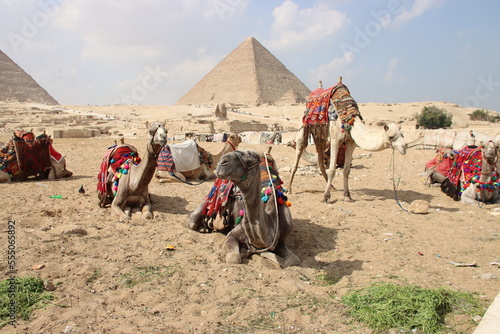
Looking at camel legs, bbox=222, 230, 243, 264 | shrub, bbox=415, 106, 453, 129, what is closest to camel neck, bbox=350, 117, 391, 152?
→ camel legs, bbox=222, 230, 243, 264

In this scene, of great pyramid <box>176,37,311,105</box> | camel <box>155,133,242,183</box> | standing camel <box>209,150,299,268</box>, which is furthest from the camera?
great pyramid <box>176,37,311,105</box>

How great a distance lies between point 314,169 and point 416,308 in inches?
319

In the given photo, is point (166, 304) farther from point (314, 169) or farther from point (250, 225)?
point (314, 169)

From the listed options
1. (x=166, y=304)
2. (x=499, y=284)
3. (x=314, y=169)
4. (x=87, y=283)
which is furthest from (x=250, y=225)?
(x=314, y=169)

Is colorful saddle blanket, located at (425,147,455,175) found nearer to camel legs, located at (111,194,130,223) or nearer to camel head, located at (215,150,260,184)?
camel head, located at (215,150,260,184)

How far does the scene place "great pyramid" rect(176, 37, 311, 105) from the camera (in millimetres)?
93375

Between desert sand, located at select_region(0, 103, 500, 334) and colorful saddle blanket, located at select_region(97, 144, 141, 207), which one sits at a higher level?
colorful saddle blanket, located at select_region(97, 144, 141, 207)

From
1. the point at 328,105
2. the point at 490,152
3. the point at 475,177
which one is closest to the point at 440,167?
the point at 475,177

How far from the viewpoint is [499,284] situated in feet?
11.3

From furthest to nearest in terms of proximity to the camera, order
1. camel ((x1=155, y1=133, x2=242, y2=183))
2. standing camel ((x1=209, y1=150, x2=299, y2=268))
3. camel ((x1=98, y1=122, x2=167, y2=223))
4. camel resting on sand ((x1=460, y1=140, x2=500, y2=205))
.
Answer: camel ((x1=155, y1=133, x2=242, y2=183)) → camel resting on sand ((x1=460, y1=140, x2=500, y2=205)) → camel ((x1=98, y1=122, x2=167, y2=223)) → standing camel ((x1=209, y1=150, x2=299, y2=268))

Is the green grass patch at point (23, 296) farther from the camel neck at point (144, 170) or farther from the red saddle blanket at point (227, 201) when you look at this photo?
the camel neck at point (144, 170)

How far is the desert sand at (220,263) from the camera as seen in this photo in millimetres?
2752

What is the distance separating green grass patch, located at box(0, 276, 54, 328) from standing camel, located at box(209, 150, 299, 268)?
1713 millimetres

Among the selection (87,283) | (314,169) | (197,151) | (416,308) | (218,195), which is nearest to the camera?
(416,308)
